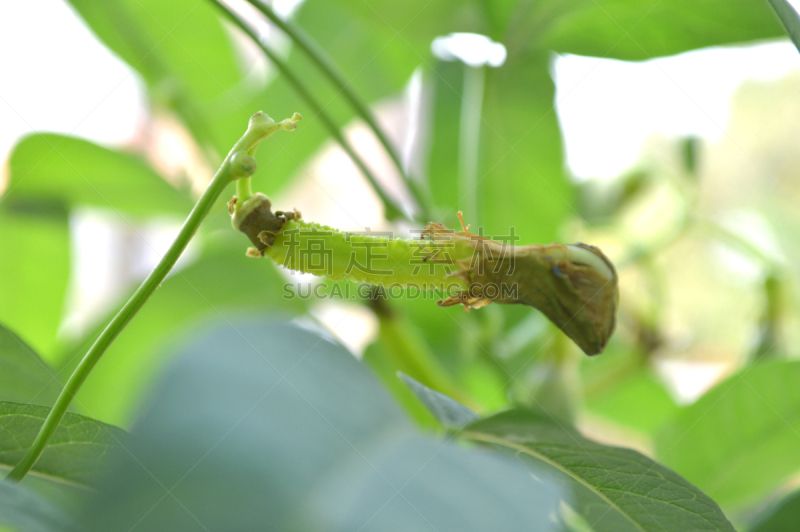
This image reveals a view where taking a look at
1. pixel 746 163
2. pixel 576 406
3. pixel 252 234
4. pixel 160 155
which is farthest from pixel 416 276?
pixel 746 163

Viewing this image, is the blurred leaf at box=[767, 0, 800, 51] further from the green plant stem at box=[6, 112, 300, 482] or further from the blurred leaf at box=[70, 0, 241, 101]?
the blurred leaf at box=[70, 0, 241, 101]

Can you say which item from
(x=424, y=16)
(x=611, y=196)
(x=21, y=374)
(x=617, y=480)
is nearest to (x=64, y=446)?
(x=21, y=374)

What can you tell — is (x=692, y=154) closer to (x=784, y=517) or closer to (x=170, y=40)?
(x=784, y=517)

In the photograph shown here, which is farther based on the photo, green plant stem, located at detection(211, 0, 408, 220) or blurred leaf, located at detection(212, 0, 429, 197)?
blurred leaf, located at detection(212, 0, 429, 197)

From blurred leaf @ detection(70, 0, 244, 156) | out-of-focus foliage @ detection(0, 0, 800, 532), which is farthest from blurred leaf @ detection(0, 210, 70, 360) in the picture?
blurred leaf @ detection(70, 0, 244, 156)

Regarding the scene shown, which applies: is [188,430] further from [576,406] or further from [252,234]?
[576,406]

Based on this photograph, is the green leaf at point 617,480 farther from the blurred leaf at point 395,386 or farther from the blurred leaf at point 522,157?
the blurred leaf at point 522,157
